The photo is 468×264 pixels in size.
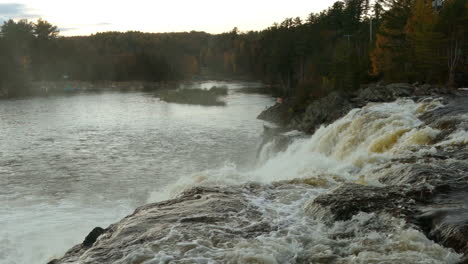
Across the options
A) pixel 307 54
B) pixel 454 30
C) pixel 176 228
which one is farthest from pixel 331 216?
pixel 307 54

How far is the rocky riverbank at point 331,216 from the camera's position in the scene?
815cm

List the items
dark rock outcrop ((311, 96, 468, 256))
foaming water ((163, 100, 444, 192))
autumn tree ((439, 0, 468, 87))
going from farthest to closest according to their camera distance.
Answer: autumn tree ((439, 0, 468, 87)) < foaming water ((163, 100, 444, 192)) < dark rock outcrop ((311, 96, 468, 256))

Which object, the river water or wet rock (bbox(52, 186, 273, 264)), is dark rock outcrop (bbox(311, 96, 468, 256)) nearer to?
wet rock (bbox(52, 186, 273, 264))

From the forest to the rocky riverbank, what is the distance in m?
16.2

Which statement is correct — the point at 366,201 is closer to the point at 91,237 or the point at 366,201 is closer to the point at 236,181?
the point at 236,181

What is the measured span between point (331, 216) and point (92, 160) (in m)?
20.3

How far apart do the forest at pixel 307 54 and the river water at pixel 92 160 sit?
36.6 ft

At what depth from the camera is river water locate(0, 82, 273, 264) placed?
51.7 feet

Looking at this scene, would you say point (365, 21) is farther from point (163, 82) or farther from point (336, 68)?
point (163, 82)

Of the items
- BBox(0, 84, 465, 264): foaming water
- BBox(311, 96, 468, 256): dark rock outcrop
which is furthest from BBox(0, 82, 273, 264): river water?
BBox(311, 96, 468, 256): dark rock outcrop

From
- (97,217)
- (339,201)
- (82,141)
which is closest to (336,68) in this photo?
(82,141)

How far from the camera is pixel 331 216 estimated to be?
966 cm

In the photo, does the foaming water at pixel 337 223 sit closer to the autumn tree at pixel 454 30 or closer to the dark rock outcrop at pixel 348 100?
the dark rock outcrop at pixel 348 100

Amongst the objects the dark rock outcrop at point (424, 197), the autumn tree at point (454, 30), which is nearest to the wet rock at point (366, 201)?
the dark rock outcrop at point (424, 197)
